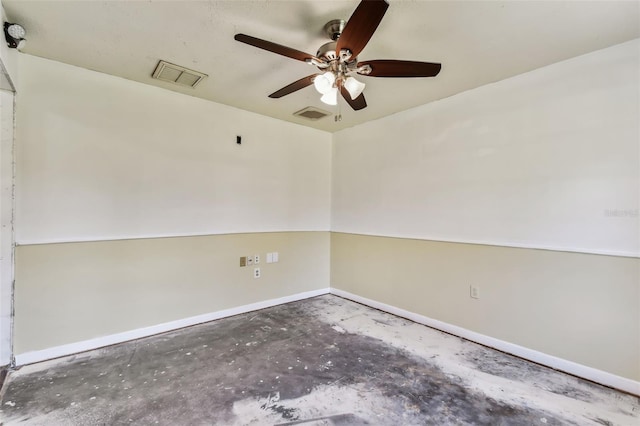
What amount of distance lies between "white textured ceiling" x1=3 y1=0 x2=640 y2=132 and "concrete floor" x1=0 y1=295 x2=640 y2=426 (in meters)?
2.53

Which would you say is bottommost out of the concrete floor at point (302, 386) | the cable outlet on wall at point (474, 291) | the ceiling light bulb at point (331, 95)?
the concrete floor at point (302, 386)

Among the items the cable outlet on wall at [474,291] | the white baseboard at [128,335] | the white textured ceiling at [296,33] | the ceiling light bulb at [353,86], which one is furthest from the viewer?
the cable outlet on wall at [474,291]

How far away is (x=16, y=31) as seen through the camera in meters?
1.90

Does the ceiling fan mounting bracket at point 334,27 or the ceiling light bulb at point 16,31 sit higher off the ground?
the ceiling fan mounting bracket at point 334,27

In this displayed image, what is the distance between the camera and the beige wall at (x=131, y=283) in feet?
7.66

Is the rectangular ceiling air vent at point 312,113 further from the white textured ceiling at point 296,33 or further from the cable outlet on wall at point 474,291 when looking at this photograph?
the cable outlet on wall at point 474,291

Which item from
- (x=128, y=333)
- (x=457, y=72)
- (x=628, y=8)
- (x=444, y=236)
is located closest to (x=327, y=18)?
(x=457, y=72)

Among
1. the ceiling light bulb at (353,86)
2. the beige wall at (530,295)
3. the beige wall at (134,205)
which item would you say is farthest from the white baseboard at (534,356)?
the ceiling light bulb at (353,86)

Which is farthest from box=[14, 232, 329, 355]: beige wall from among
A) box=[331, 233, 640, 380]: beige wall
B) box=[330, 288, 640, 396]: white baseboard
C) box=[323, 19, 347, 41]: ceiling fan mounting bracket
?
box=[323, 19, 347, 41]: ceiling fan mounting bracket

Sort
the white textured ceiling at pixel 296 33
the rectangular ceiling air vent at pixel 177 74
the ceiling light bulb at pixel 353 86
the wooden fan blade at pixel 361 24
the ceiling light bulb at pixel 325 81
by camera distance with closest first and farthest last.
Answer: the wooden fan blade at pixel 361 24 → the white textured ceiling at pixel 296 33 → the ceiling light bulb at pixel 325 81 → the ceiling light bulb at pixel 353 86 → the rectangular ceiling air vent at pixel 177 74

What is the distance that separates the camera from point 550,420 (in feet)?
5.69

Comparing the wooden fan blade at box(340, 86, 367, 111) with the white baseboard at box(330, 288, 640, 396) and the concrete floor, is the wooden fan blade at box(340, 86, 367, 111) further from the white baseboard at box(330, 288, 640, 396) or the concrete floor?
the white baseboard at box(330, 288, 640, 396)

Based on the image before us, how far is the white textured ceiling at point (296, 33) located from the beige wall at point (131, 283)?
168 cm

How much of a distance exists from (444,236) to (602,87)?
68.3 inches
